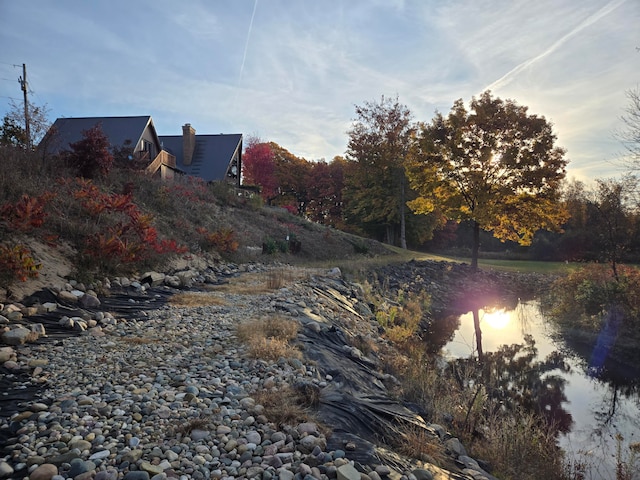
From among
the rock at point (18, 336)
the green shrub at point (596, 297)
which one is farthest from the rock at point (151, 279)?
the green shrub at point (596, 297)

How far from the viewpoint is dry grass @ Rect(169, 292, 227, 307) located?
6586mm

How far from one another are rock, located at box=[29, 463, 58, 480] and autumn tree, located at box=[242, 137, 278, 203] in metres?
39.8

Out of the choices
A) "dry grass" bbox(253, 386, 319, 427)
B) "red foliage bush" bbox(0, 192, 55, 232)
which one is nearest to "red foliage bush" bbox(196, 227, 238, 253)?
"red foliage bush" bbox(0, 192, 55, 232)

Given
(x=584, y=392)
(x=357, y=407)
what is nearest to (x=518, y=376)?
(x=584, y=392)

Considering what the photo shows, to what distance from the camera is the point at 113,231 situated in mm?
7559

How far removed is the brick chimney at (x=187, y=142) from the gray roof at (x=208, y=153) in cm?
30

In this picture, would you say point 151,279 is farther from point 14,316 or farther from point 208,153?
point 208,153

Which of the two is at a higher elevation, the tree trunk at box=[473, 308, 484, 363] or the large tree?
the large tree

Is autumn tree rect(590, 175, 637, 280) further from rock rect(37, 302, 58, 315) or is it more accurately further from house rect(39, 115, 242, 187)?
house rect(39, 115, 242, 187)

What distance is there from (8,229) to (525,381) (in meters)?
8.76

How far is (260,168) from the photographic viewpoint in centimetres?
4169

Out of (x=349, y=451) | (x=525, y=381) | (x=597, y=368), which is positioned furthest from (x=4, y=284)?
(x=597, y=368)

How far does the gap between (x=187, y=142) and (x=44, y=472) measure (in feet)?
110

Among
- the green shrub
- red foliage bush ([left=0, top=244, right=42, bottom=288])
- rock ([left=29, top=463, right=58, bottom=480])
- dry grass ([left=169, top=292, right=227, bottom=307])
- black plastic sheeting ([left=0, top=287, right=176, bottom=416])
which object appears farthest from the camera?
the green shrub
